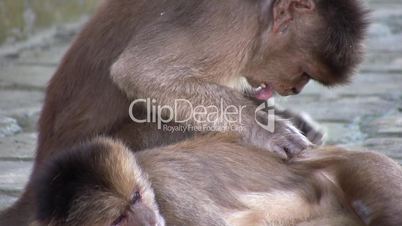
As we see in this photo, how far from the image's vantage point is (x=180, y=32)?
16.5 feet

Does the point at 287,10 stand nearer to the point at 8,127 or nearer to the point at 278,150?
the point at 278,150

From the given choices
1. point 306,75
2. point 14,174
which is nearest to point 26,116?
point 14,174

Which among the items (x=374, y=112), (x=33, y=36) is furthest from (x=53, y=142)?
(x=33, y=36)

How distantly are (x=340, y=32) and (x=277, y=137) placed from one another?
2.10 ft

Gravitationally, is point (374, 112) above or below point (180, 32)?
below

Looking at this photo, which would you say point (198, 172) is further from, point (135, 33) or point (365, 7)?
point (365, 7)

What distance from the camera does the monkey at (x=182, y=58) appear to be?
5004 millimetres

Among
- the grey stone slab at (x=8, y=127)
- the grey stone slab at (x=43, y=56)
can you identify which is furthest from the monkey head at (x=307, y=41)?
the grey stone slab at (x=43, y=56)

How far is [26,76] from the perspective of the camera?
26.6ft

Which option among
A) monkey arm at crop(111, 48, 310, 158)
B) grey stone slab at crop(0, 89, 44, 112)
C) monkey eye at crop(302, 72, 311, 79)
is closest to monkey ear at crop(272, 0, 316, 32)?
monkey eye at crop(302, 72, 311, 79)

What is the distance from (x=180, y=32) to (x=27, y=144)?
1.74 meters

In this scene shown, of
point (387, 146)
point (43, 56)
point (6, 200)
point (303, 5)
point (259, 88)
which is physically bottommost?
point (387, 146)

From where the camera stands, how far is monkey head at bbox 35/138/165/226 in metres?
3.88

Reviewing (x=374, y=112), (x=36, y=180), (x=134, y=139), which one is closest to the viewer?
(x=36, y=180)
